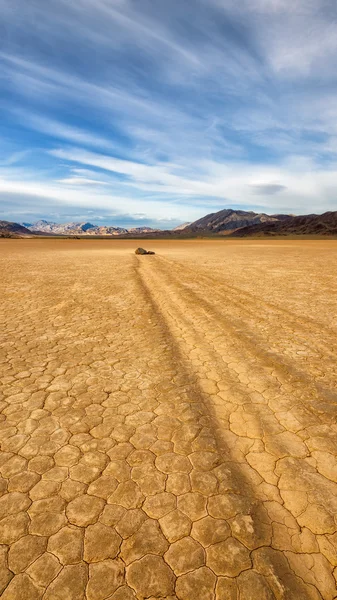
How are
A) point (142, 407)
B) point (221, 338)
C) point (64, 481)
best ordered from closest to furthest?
point (64, 481) < point (142, 407) < point (221, 338)

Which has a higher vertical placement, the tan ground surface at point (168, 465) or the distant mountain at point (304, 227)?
the distant mountain at point (304, 227)

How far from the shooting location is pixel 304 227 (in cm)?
12375

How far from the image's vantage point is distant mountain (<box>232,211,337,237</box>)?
111 metres

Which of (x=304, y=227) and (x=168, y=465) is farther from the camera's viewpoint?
(x=304, y=227)

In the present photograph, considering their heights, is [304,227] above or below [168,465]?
above

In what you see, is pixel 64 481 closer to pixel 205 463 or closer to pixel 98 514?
pixel 98 514

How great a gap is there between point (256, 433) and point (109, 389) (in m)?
2.31

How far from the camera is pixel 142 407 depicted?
414cm

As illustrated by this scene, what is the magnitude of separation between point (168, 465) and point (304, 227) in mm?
138219

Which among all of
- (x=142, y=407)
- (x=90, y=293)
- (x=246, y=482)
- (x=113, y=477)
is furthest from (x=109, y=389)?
(x=90, y=293)

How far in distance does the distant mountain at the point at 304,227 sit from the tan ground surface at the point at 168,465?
11405 centimetres

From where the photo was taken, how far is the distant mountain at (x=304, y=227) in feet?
365

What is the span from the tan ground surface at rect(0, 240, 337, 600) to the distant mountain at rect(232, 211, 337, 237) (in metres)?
114

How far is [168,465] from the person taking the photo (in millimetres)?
3115
